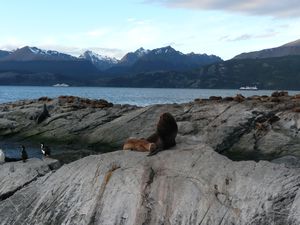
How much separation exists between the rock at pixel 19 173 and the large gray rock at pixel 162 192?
0.62 m

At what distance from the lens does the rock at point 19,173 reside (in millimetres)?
16688

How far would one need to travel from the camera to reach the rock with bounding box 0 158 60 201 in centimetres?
1669

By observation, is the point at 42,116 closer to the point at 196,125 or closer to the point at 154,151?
the point at 196,125

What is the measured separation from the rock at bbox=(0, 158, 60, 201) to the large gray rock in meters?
0.62

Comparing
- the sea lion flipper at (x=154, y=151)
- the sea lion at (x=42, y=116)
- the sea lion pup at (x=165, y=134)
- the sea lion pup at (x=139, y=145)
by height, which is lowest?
the sea lion at (x=42, y=116)

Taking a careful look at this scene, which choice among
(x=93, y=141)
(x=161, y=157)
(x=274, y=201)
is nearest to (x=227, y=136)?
(x=93, y=141)

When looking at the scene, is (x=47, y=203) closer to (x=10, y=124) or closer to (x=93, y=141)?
(x=93, y=141)

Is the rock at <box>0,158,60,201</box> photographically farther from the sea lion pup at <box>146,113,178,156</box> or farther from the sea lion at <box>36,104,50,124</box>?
the sea lion at <box>36,104,50,124</box>

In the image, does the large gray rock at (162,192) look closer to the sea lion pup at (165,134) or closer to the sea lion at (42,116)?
the sea lion pup at (165,134)

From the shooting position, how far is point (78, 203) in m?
14.6

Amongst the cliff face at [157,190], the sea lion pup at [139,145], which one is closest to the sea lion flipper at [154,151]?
the cliff face at [157,190]

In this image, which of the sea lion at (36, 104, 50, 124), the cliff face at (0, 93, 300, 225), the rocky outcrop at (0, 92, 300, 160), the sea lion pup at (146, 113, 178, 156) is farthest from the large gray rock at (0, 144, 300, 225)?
the sea lion at (36, 104, 50, 124)

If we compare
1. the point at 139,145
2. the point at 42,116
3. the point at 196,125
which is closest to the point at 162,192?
the point at 139,145

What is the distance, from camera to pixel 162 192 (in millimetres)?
13727
